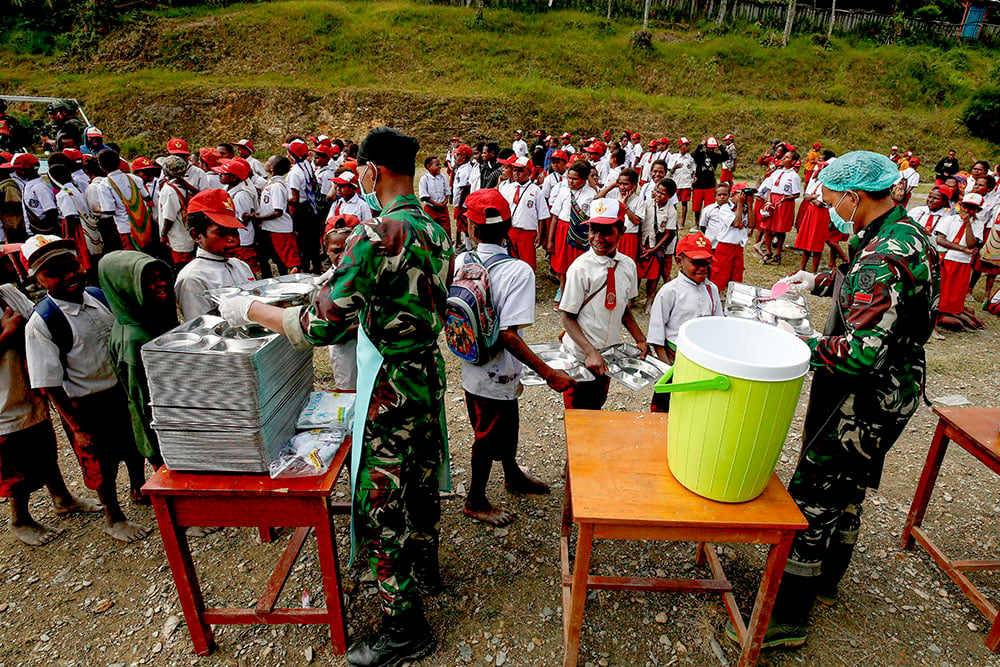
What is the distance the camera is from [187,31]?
84.4 feet

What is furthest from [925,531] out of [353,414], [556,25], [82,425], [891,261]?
[556,25]

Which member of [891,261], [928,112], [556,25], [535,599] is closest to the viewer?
[891,261]

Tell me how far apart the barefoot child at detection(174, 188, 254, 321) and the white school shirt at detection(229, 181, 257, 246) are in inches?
156

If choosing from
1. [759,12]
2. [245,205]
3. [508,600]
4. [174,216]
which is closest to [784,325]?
[508,600]

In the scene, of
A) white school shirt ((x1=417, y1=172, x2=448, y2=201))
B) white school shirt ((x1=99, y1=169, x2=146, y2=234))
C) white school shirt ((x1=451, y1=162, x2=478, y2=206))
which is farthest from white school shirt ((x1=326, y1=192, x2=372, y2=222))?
white school shirt ((x1=451, y1=162, x2=478, y2=206))

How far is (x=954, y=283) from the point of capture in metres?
6.71

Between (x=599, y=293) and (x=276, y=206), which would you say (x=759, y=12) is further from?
(x=599, y=293)

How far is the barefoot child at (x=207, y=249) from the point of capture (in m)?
3.13

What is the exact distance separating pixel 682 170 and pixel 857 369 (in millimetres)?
11437

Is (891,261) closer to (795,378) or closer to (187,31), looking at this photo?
(795,378)

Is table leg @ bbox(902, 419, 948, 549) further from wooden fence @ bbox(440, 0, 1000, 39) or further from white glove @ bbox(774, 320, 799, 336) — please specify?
wooden fence @ bbox(440, 0, 1000, 39)

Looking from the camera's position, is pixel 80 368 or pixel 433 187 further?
pixel 433 187

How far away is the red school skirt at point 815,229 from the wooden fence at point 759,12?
91.4ft

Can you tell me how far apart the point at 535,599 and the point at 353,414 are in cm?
140
